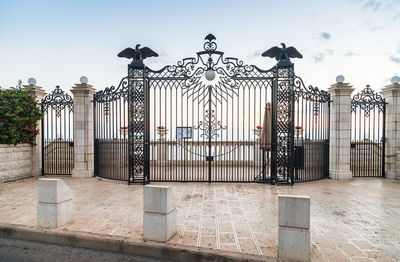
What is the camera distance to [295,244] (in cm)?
319

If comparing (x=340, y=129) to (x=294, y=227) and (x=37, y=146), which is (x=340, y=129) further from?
→ (x=37, y=146)

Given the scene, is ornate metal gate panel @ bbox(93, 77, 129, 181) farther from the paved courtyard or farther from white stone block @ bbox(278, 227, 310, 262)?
white stone block @ bbox(278, 227, 310, 262)

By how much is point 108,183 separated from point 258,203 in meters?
5.25

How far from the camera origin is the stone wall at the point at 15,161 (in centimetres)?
837

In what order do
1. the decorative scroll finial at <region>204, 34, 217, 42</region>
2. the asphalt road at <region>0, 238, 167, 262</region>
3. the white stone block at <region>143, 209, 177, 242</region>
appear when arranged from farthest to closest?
1. the decorative scroll finial at <region>204, 34, 217, 42</region>
2. the white stone block at <region>143, 209, 177, 242</region>
3. the asphalt road at <region>0, 238, 167, 262</region>

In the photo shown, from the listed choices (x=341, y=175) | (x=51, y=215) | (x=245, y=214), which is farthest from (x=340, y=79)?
(x=51, y=215)

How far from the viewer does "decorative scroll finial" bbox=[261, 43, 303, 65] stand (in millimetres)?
7758

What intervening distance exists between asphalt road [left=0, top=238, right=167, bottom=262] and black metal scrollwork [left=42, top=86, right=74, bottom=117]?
20.4 feet

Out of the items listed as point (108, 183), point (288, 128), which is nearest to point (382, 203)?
point (288, 128)

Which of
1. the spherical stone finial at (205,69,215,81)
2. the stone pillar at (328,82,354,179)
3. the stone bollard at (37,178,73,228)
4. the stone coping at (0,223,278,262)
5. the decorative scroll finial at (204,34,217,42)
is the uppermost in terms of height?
the decorative scroll finial at (204,34,217,42)

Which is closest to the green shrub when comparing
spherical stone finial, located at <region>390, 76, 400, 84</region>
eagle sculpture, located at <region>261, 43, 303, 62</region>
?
eagle sculpture, located at <region>261, 43, 303, 62</region>

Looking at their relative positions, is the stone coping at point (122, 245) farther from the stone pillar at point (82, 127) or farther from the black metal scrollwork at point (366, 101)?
the black metal scrollwork at point (366, 101)

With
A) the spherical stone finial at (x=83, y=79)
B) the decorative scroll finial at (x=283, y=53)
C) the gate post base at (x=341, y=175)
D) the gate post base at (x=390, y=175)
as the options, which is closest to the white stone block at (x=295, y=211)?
the decorative scroll finial at (x=283, y=53)

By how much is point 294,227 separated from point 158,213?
2022 millimetres
